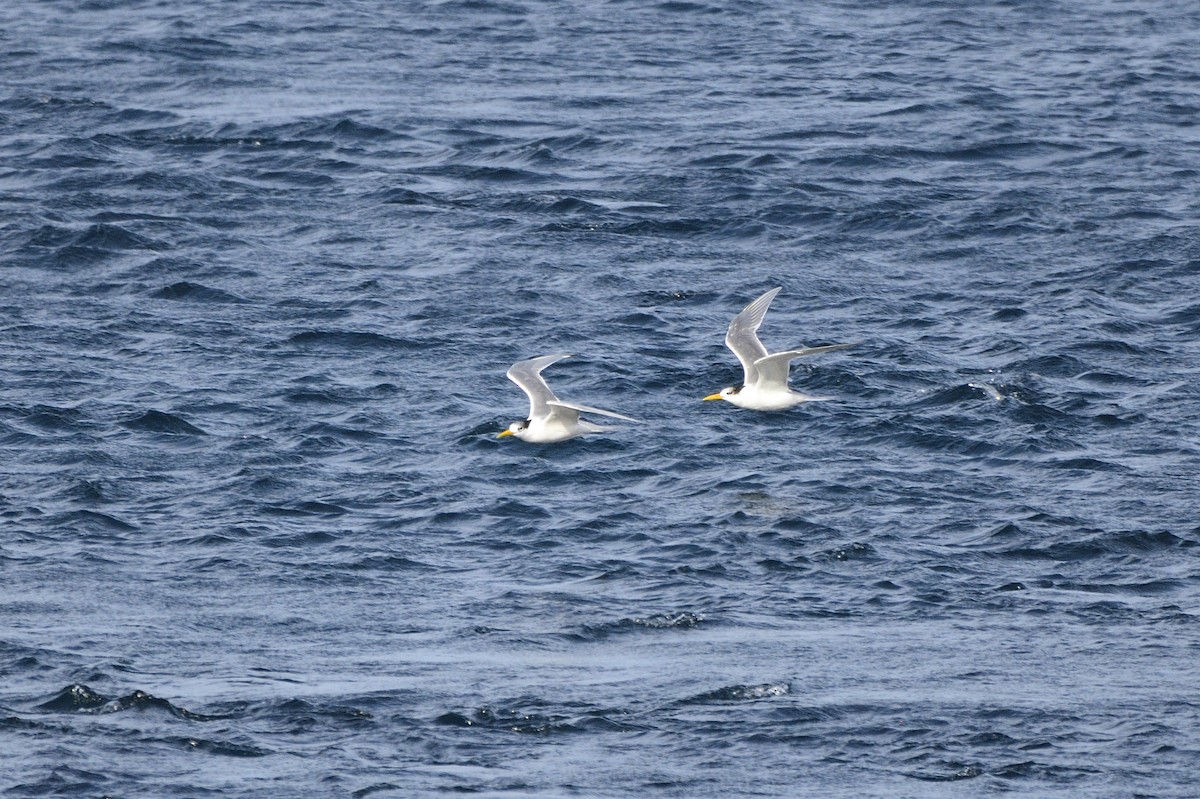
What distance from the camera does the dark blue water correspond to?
14625 millimetres

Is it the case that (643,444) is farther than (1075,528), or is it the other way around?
(643,444)

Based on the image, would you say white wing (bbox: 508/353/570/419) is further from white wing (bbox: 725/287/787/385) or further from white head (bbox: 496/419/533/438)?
white wing (bbox: 725/287/787/385)

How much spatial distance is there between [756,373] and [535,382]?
2.16 m

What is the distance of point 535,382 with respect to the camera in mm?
19531

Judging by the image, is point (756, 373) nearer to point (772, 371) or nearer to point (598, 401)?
point (772, 371)

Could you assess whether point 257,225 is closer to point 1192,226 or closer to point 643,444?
point 643,444

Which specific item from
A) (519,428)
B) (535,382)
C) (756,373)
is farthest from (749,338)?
(519,428)

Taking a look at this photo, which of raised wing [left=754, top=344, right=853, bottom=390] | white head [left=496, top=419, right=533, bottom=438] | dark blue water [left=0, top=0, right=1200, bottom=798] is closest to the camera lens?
dark blue water [left=0, top=0, right=1200, bottom=798]

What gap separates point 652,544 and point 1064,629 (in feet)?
12.6

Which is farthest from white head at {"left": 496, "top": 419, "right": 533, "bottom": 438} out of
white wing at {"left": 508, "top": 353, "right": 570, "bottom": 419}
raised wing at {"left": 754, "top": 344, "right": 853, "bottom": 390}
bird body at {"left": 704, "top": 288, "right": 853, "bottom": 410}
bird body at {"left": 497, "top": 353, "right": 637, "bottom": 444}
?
raised wing at {"left": 754, "top": 344, "right": 853, "bottom": 390}

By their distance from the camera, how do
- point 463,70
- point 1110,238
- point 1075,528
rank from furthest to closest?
point 463,70
point 1110,238
point 1075,528

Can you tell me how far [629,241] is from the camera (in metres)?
25.3

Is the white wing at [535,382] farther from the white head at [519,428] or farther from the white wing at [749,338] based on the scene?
the white wing at [749,338]

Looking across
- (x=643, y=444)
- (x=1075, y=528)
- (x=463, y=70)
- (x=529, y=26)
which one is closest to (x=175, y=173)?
(x=463, y=70)
